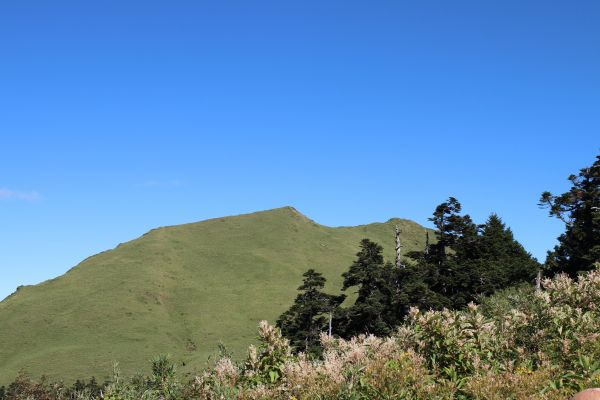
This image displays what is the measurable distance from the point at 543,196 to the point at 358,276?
23.4 m

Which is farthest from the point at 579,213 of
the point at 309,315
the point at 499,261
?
the point at 309,315

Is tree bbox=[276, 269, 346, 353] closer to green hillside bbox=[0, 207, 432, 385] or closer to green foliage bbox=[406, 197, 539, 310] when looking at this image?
green foliage bbox=[406, 197, 539, 310]

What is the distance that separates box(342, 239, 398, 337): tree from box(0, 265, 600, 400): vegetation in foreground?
43.9 meters

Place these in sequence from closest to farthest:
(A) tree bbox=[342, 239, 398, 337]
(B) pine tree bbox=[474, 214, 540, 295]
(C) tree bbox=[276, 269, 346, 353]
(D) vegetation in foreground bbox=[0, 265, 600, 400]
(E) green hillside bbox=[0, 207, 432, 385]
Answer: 1. (D) vegetation in foreground bbox=[0, 265, 600, 400]
2. (A) tree bbox=[342, 239, 398, 337]
3. (C) tree bbox=[276, 269, 346, 353]
4. (B) pine tree bbox=[474, 214, 540, 295]
5. (E) green hillside bbox=[0, 207, 432, 385]

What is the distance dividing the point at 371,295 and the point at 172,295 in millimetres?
70890

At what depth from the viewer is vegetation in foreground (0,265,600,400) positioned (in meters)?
8.32

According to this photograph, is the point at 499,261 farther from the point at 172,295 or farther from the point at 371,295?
the point at 172,295

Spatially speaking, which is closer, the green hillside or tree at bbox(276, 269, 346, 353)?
tree at bbox(276, 269, 346, 353)

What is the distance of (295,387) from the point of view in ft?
30.2

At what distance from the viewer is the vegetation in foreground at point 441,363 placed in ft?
27.3

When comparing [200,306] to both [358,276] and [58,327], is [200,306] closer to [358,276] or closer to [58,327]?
[58,327]

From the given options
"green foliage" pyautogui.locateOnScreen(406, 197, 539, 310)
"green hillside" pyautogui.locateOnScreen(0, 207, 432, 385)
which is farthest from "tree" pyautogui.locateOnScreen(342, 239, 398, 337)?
"green hillside" pyautogui.locateOnScreen(0, 207, 432, 385)

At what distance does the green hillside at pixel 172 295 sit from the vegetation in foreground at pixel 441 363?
2628 inches

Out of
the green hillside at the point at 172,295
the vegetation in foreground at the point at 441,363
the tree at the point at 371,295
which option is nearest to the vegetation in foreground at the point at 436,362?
the vegetation in foreground at the point at 441,363
